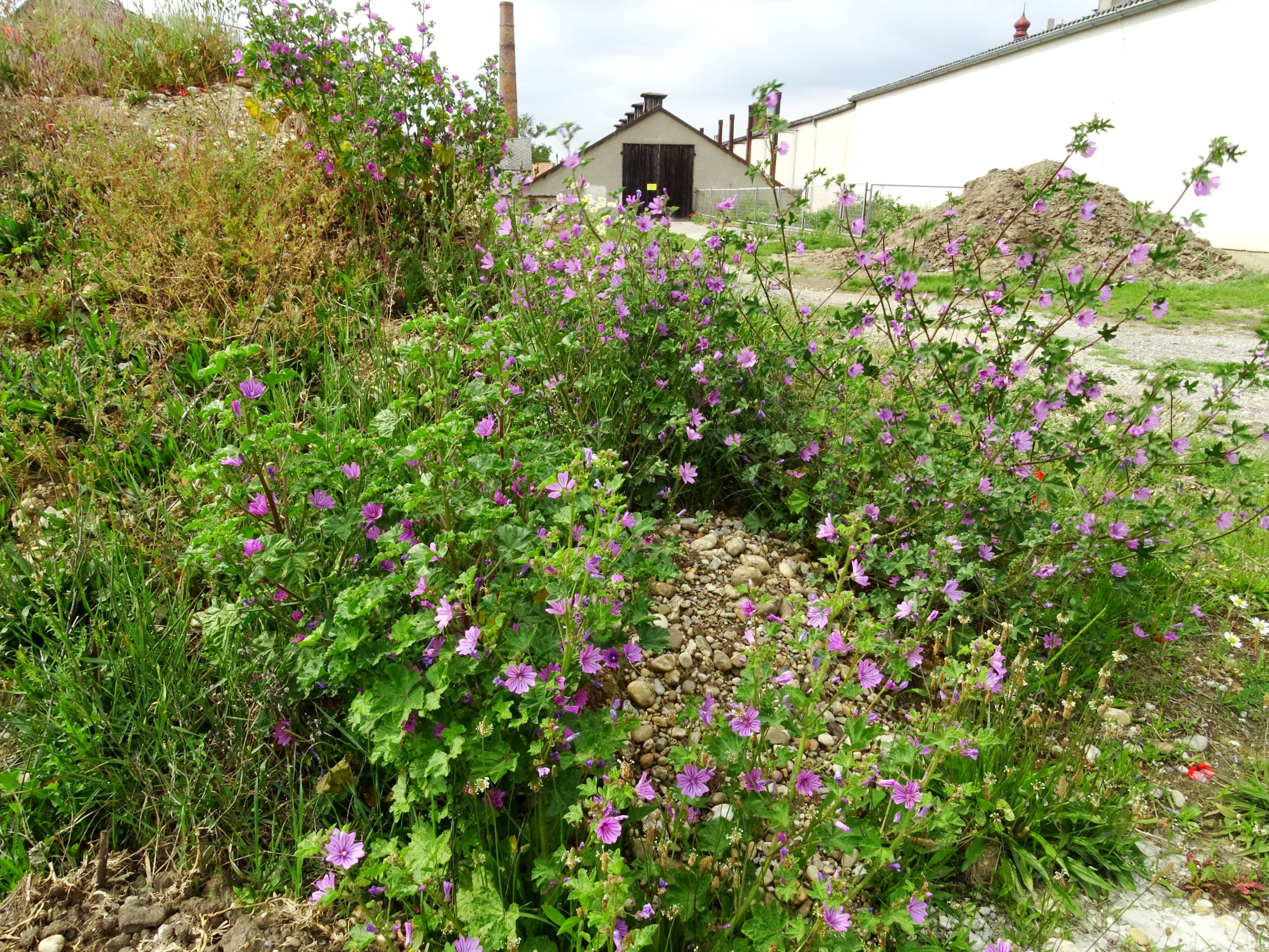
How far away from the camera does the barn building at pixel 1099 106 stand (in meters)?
12.5

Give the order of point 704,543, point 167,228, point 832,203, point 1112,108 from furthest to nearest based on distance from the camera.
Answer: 1. point 832,203
2. point 1112,108
3. point 167,228
4. point 704,543

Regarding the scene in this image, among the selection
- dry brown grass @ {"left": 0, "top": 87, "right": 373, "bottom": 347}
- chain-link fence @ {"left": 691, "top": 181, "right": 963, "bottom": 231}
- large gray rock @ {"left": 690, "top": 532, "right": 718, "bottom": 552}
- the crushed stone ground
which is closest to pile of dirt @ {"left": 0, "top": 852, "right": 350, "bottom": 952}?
the crushed stone ground

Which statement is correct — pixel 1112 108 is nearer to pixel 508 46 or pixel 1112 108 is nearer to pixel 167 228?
pixel 508 46

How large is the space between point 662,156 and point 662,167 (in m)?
0.45

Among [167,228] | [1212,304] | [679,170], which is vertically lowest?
[1212,304]

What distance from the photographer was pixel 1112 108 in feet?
50.2

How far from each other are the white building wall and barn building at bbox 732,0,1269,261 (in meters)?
0.02

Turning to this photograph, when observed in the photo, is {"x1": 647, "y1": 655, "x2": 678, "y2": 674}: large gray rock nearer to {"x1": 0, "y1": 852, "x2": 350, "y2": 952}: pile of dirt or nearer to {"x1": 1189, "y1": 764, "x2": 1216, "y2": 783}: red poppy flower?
{"x1": 0, "y1": 852, "x2": 350, "y2": 952}: pile of dirt

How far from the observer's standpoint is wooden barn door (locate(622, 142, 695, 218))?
32.8m

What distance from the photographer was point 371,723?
1433mm

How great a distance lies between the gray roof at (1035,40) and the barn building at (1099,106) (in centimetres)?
3

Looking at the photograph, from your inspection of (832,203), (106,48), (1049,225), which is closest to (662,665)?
(106,48)

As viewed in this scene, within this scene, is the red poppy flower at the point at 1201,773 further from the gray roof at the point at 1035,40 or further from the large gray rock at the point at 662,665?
the gray roof at the point at 1035,40

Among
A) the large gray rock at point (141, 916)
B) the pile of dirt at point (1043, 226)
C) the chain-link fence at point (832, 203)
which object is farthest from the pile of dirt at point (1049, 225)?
the large gray rock at point (141, 916)
